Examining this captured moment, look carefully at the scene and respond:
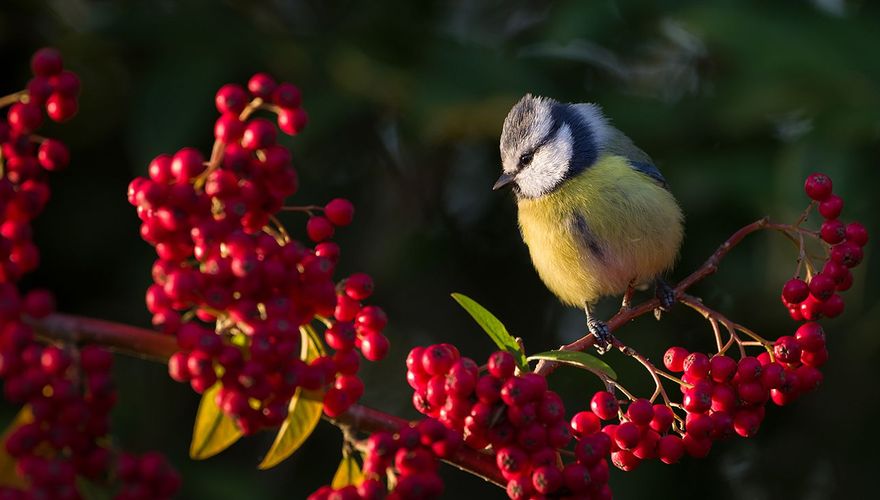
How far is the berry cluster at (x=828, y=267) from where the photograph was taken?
202cm

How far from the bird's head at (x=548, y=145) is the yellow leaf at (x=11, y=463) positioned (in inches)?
87.9

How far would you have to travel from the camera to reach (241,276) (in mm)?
1320

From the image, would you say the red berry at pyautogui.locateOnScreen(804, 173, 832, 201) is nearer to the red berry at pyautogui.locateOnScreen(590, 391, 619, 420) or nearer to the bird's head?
the red berry at pyautogui.locateOnScreen(590, 391, 619, 420)

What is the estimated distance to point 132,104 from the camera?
A: 3.35 metres

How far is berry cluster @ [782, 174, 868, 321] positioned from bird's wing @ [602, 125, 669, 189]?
53.7 inches

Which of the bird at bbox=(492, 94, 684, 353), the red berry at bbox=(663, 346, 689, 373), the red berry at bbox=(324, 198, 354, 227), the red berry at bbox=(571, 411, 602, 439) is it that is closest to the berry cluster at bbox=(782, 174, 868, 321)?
the red berry at bbox=(663, 346, 689, 373)

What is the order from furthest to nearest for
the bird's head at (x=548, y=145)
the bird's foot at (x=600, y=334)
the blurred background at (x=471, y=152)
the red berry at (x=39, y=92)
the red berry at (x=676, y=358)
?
the bird's head at (x=548, y=145) < the blurred background at (x=471, y=152) < the bird's foot at (x=600, y=334) < the red berry at (x=676, y=358) < the red berry at (x=39, y=92)

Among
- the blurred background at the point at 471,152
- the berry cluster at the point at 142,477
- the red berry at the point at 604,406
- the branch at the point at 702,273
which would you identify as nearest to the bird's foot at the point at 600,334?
the blurred background at the point at 471,152

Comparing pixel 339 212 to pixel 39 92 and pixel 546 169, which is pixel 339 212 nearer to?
pixel 39 92

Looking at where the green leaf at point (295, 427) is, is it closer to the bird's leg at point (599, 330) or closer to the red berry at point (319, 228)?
the red berry at point (319, 228)

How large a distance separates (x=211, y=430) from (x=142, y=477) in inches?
12.7

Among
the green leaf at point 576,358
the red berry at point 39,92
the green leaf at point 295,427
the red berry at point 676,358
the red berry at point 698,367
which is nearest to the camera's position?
the red berry at point 39,92

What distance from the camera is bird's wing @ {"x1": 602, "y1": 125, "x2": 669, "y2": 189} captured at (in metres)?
3.44

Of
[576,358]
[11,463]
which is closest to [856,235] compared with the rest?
[576,358]
